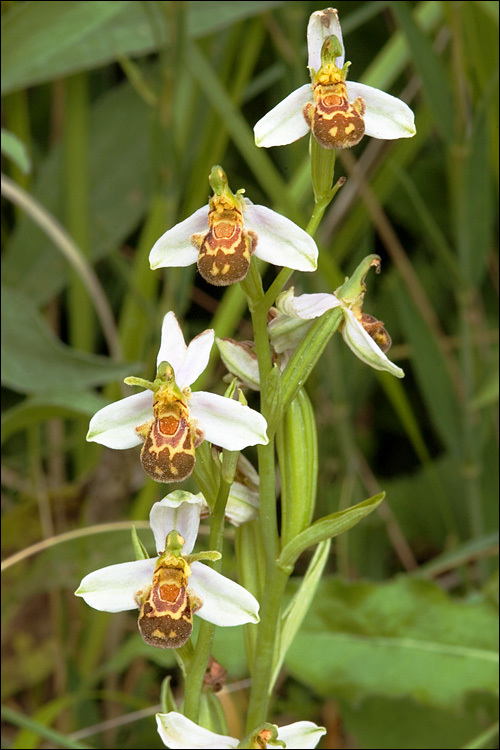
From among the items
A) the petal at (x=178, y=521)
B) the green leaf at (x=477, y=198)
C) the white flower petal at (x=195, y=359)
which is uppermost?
the green leaf at (x=477, y=198)

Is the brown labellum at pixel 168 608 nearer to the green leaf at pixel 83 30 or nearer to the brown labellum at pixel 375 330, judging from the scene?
the brown labellum at pixel 375 330

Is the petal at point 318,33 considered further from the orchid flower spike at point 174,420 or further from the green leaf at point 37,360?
the green leaf at point 37,360

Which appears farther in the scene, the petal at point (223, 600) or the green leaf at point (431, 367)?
the green leaf at point (431, 367)

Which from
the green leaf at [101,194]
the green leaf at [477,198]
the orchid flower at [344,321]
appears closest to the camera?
the orchid flower at [344,321]

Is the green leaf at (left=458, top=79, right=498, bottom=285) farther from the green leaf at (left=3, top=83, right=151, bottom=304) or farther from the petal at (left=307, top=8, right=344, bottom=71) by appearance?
the green leaf at (left=3, top=83, right=151, bottom=304)

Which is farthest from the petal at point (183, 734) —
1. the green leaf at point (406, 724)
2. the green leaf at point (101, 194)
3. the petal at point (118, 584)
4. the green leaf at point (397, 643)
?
the green leaf at point (101, 194)

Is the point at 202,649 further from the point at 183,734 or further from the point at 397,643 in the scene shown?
the point at 397,643

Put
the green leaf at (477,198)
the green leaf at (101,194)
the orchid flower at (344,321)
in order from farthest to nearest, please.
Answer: the green leaf at (101,194), the green leaf at (477,198), the orchid flower at (344,321)

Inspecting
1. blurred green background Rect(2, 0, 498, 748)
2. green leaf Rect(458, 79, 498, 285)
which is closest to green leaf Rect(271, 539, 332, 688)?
blurred green background Rect(2, 0, 498, 748)

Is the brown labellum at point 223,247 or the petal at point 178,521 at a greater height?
the brown labellum at point 223,247
